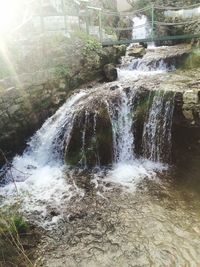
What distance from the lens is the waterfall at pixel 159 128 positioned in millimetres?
7527

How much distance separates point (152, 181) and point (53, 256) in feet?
9.28

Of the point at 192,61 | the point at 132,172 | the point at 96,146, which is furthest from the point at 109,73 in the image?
the point at 132,172

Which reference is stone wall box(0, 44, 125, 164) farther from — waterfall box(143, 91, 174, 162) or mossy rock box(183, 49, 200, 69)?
mossy rock box(183, 49, 200, 69)

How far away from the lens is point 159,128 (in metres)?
7.61

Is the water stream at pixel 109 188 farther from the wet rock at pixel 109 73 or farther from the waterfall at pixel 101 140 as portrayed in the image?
the wet rock at pixel 109 73

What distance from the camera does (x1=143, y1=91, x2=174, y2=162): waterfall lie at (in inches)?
296

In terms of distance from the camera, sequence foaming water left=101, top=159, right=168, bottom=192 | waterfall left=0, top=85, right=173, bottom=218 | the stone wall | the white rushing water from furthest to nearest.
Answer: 1. the stone wall
2. waterfall left=0, top=85, right=173, bottom=218
3. the white rushing water
4. foaming water left=101, top=159, right=168, bottom=192

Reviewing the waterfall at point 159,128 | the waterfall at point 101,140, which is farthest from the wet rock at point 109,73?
the waterfall at point 159,128

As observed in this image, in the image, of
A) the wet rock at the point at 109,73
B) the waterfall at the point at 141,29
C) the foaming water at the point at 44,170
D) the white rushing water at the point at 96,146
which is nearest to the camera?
the foaming water at the point at 44,170

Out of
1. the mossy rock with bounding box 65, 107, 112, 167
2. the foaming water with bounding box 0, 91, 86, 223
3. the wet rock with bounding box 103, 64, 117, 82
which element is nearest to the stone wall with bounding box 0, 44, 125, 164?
the foaming water with bounding box 0, 91, 86, 223

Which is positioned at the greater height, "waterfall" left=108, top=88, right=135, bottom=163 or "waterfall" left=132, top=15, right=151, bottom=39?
"waterfall" left=132, top=15, right=151, bottom=39

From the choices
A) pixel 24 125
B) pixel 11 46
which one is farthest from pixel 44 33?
pixel 24 125

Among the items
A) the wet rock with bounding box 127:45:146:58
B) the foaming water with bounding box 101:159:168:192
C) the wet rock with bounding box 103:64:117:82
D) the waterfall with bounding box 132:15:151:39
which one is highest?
the waterfall with bounding box 132:15:151:39

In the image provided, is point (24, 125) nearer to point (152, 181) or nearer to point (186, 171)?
point (152, 181)
